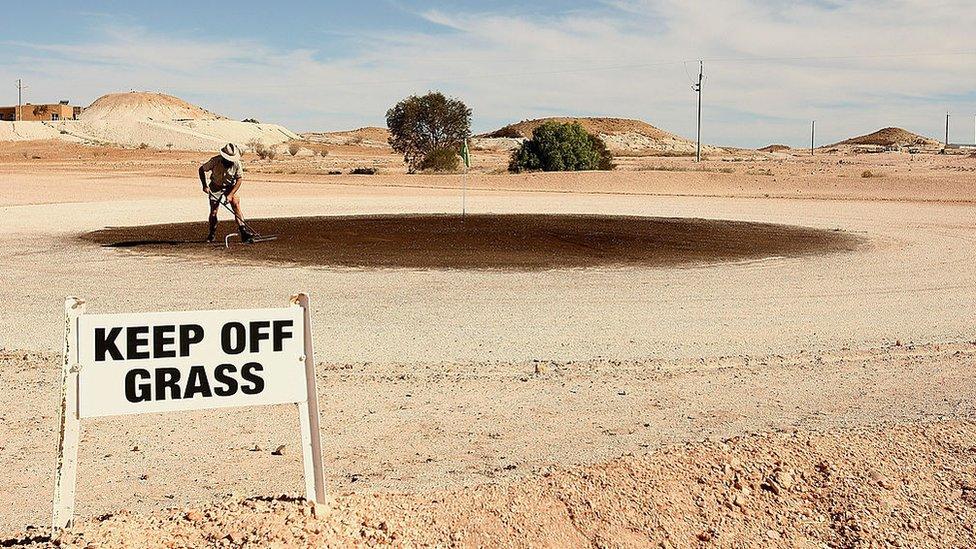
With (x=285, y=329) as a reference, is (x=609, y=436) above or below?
below

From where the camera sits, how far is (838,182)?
47.1 metres

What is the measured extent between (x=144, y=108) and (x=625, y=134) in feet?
266

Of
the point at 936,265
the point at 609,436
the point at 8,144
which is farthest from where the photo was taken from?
the point at 8,144

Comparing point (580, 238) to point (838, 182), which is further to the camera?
point (838, 182)

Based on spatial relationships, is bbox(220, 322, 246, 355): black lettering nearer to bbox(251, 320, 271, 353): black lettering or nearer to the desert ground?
bbox(251, 320, 271, 353): black lettering

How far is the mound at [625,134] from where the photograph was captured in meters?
153

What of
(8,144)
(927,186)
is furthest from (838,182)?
(8,144)

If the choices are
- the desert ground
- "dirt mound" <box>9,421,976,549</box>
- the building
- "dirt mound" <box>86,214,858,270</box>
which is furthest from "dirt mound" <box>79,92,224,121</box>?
"dirt mound" <box>9,421,976,549</box>

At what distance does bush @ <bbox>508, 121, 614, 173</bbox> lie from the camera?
60.2 meters

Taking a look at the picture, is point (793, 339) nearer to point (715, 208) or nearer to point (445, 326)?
point (445, 326)

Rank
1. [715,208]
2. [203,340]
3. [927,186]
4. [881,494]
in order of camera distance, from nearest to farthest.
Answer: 1. [203,340]
2. [881,494]
3. [715,208]
4. [927,186]

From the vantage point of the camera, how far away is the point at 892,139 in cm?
17738

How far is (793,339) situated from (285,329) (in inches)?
291

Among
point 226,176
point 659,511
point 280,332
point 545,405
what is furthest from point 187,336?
point 226,176
